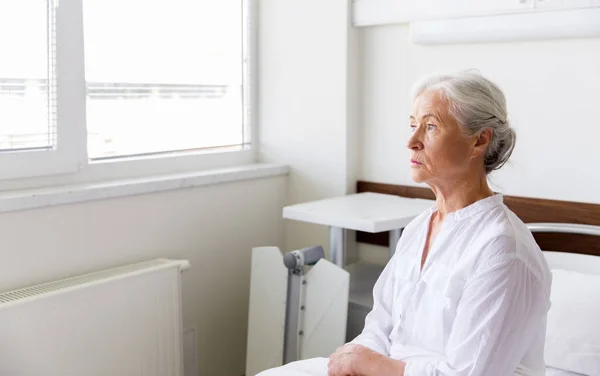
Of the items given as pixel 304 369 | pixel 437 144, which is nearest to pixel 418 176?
pixel 437 144

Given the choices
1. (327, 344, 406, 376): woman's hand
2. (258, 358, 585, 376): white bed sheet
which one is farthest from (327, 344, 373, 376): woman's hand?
(258, 358, 585, 376): white bed sheet

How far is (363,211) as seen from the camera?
264 centimetres

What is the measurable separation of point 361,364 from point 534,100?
1265mm

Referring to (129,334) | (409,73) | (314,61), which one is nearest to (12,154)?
(129,334)

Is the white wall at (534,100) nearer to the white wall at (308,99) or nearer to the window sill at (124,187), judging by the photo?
the white wall at (308,99)

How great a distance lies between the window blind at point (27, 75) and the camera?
2.35 metres

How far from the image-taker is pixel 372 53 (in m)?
3.04

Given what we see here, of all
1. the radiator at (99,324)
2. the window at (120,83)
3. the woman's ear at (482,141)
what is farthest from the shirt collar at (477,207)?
the window at (120,83)

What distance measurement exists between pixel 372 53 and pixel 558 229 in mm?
1033

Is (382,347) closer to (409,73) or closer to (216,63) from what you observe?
(409,73)

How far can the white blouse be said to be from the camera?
1.57m

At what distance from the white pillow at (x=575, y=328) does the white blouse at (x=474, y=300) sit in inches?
19.2

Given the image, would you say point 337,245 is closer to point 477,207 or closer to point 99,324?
point 99,324

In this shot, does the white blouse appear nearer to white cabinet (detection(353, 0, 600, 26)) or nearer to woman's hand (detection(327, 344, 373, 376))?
woman's hand (detection(327, 344, 373, 376))
